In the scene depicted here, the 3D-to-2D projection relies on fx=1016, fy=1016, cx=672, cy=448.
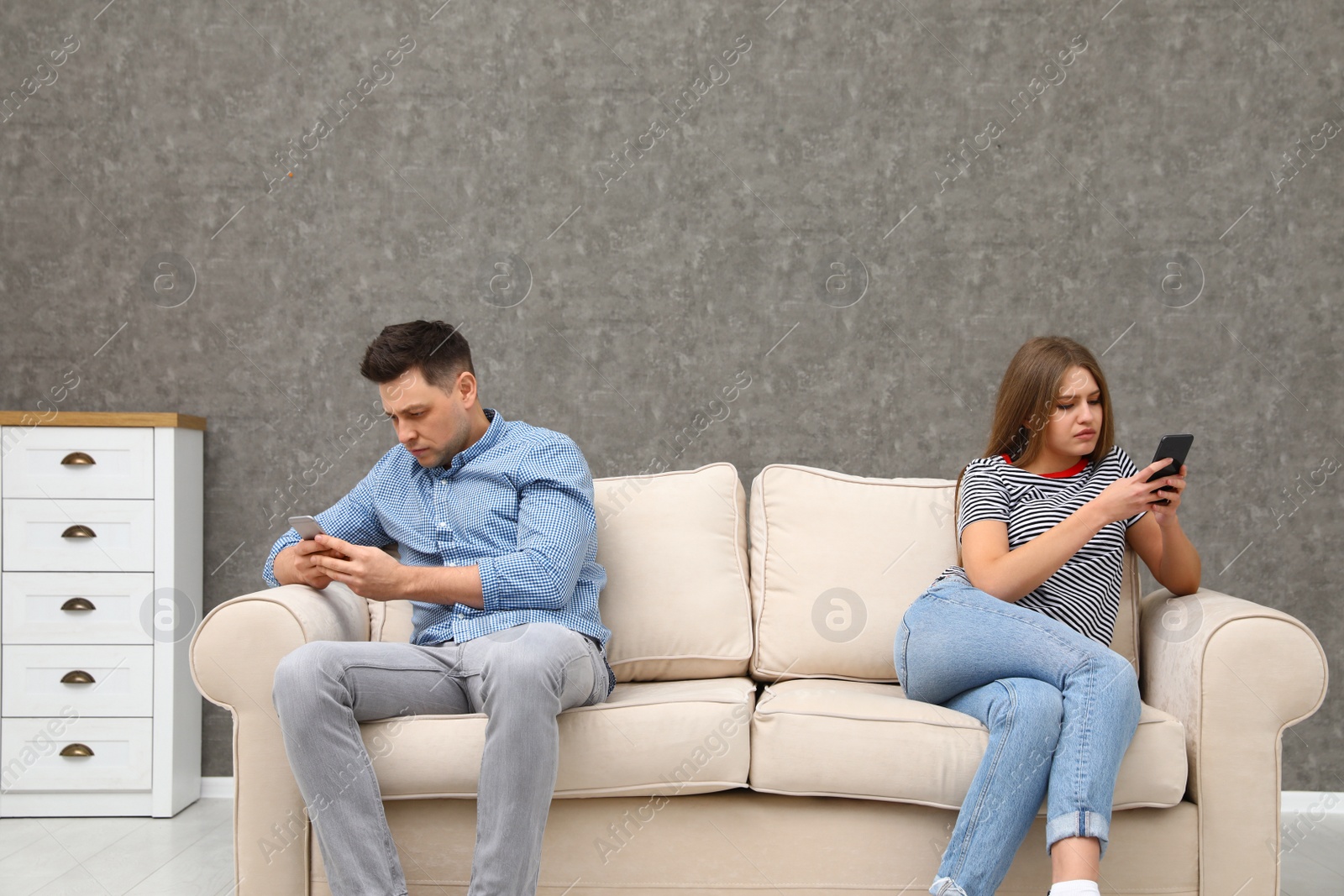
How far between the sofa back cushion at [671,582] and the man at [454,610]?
5.2 inches

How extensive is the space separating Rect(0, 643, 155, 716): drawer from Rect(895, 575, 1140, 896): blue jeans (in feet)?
6.28

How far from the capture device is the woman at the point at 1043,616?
1454 millimetres

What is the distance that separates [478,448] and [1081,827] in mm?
1169

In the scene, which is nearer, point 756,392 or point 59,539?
point 59,539

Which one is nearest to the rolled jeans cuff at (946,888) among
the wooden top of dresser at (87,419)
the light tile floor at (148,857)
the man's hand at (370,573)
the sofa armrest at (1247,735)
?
the sofa armrest at (1247,735)

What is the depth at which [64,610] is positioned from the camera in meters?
2.48

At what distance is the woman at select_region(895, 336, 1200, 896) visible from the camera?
4.77 ft

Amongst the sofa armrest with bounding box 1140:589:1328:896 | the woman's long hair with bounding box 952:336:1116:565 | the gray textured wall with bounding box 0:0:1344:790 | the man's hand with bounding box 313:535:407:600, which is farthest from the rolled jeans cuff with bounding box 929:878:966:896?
the gray textured wall with bounding box 0:0:1344:790

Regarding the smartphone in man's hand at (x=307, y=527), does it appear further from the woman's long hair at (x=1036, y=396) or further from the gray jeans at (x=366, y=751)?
the woman's long hair at (x=1036, y=396)

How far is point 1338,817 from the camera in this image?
254 cm

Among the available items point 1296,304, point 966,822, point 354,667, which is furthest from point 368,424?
point 1296,304

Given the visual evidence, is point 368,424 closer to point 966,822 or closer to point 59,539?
point 59,539

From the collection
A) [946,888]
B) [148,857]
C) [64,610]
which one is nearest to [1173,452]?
[946,888]

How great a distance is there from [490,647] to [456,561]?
30 cm
